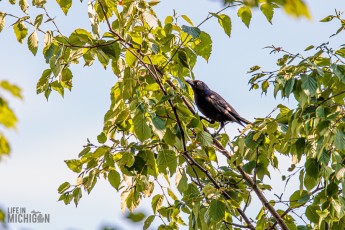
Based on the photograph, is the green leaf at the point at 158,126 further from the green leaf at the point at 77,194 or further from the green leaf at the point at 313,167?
the green leaf at the point at 77,194

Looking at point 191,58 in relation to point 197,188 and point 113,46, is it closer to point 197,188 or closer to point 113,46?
point 113,46

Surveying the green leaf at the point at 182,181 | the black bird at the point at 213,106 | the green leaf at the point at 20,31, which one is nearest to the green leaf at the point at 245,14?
the green leaf at the point at 182,181

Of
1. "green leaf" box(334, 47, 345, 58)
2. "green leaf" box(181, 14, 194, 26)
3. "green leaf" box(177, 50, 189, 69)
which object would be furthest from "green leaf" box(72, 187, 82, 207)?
"green leaf" box(334, 47, 345, 58)

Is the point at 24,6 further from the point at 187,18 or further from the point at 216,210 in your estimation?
the point at 216,210

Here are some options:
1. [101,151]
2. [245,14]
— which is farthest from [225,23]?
[101,151]

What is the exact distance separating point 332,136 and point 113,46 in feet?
4.46

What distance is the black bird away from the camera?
694cm

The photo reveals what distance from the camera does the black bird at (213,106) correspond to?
22.8 ft

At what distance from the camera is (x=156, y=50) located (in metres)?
3.59

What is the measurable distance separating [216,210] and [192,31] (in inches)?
41.4

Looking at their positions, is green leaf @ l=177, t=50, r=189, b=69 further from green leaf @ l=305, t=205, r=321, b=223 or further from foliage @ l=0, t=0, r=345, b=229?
green leaf @ l=305, t=205, r=321, b=223

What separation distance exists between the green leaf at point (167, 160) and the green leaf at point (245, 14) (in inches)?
36.4

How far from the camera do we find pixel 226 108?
705cm

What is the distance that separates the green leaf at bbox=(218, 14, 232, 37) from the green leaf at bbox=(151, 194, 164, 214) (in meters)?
1.29
